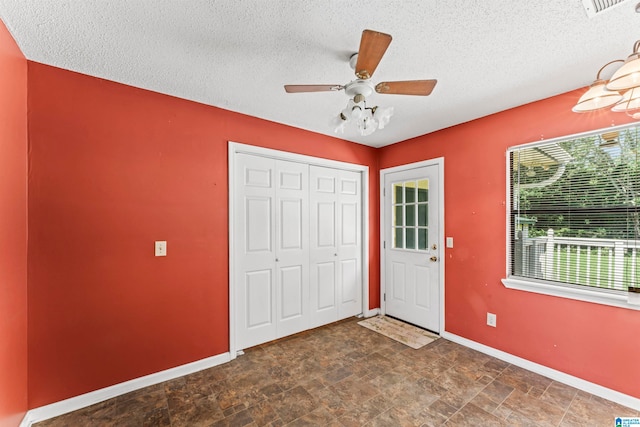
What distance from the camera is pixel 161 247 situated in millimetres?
2312

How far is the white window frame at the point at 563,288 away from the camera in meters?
2.00

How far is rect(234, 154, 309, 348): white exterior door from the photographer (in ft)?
9.25

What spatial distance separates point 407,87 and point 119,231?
7.64 feet

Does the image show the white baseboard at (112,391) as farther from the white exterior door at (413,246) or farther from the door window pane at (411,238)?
the door window pane at (411,238)

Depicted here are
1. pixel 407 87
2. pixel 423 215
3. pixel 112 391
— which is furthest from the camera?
pixel 423 215

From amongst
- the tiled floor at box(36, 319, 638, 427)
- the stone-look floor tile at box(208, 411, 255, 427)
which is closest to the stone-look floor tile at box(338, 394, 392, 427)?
the tiled floor at box(36, 319, 638, 427)

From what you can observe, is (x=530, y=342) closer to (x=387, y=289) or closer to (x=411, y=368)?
(x=411, y=368)

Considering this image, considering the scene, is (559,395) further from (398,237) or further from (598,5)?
(598,5)

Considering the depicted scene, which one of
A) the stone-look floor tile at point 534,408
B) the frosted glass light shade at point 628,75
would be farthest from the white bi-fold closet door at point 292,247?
the frosted glass light shade at point 628,75

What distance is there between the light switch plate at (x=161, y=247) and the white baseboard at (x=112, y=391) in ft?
3.26

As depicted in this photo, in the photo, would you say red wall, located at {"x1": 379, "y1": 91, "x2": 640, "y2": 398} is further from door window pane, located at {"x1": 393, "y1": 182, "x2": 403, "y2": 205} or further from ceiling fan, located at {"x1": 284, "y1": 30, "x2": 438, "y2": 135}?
ceiling fan, located at {"x1": 284, "y1": 30, "x2": 438, "y2": 135}

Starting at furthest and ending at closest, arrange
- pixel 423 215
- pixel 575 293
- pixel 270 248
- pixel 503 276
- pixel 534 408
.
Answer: pixel 423 215, pixel 270 248, pixel 503 276, pixel 575 293, pixel 534 408

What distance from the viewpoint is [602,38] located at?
5.24 ft

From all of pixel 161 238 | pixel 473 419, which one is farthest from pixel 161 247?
pixel 473 419
